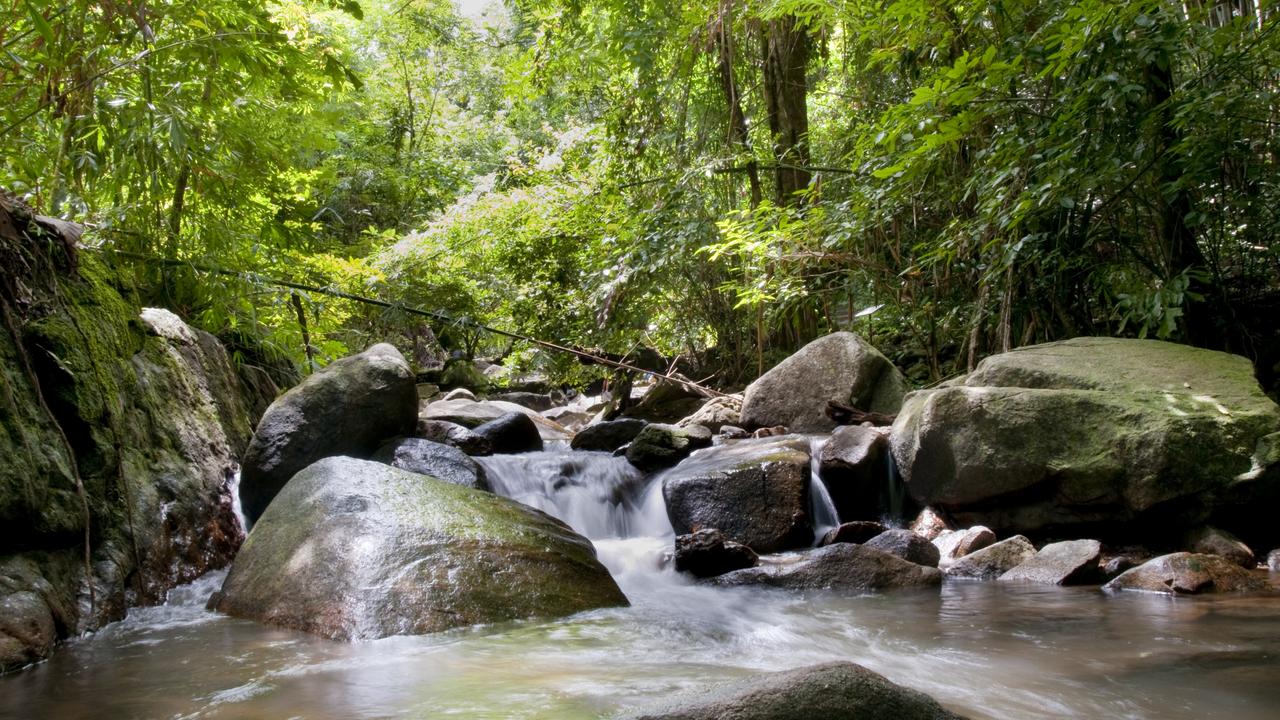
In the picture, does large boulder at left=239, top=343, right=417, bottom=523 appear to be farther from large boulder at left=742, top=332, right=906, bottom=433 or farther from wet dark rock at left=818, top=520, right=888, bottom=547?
wet dark rock at left=818, top=520, right=888, bottom=547

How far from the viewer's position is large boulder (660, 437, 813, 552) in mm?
5648

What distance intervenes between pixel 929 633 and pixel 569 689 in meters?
1.70

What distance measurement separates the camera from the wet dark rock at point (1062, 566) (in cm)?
438

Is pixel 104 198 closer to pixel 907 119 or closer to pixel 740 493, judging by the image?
pixel 740 493

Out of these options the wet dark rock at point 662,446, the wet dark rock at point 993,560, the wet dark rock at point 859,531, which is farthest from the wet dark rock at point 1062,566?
the wet dark rock at point 662,446

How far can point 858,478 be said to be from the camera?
19.7 feet

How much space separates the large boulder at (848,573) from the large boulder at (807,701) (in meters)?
2.46

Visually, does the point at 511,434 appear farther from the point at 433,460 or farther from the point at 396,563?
the point at 396,563

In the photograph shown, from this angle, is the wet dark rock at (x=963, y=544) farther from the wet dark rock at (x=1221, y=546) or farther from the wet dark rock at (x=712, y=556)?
the wet dark rock at (x=712, y=556)

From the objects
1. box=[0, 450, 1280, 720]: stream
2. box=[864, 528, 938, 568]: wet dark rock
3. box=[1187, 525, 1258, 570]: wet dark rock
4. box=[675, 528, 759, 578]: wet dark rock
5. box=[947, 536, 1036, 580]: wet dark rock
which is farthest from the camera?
box=[675, 528, 759, 578]: wet dark rock

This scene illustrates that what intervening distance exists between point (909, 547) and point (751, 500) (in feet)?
3.83

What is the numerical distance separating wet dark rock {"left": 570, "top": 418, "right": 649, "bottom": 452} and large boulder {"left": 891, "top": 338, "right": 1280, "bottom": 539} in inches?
131

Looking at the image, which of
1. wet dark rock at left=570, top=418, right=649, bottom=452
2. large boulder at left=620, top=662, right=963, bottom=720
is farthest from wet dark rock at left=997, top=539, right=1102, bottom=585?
wet dark rock at left=570, top=418, right=649, bottom=452

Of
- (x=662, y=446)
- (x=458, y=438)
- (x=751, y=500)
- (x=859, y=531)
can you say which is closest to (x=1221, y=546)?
(x=859, y=531)
